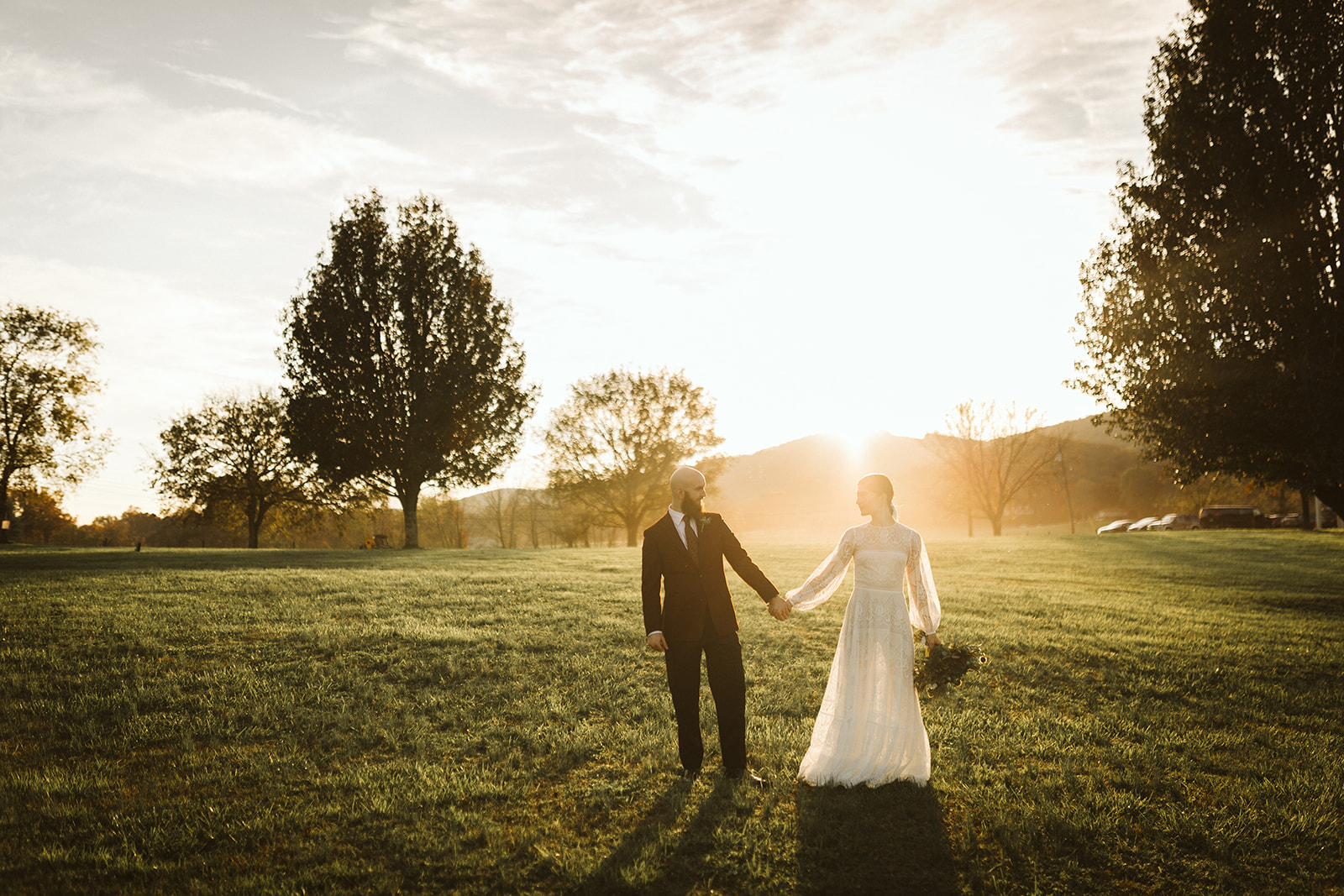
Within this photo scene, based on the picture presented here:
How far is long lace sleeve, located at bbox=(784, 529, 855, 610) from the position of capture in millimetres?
6316

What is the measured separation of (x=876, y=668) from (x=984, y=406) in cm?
6337

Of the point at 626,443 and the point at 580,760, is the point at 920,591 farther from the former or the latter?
the point at 626,443

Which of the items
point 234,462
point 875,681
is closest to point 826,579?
point 875,681

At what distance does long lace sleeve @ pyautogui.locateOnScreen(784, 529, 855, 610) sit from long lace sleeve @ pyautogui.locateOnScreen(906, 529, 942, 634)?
1.79ft

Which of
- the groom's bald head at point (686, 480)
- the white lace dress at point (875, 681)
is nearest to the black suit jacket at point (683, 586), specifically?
the groom's bald head at point (686, 480)

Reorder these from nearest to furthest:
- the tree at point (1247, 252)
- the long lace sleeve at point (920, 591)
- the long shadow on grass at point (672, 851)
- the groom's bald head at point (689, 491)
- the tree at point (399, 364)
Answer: the long shadow on grass at point (672, 851)
the groom's bald head at point (689, 491)
the long lace sleeve at point (920, 591)
the tree at point (1247, 252)
the tree at point (399, 364)

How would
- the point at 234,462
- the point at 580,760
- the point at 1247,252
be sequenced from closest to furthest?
the point at 580,760 → the point at 1247,252 → the point at 234,462

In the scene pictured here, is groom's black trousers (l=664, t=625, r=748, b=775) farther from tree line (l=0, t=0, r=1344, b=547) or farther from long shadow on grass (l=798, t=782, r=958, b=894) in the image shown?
tree line (l=0, t=0, r=1344, b=547)

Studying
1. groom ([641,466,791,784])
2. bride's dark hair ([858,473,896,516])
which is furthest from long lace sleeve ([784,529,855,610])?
Result: bride's dark hair ([858,473,896,516])

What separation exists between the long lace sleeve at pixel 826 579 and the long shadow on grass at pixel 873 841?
1.61 m

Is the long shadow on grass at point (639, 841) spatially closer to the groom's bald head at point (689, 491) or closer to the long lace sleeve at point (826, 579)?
the long lace sleeve at point (826, 579)

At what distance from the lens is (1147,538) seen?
39.7 meters

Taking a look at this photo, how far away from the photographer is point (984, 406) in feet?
207

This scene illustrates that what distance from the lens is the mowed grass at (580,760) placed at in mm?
4668
